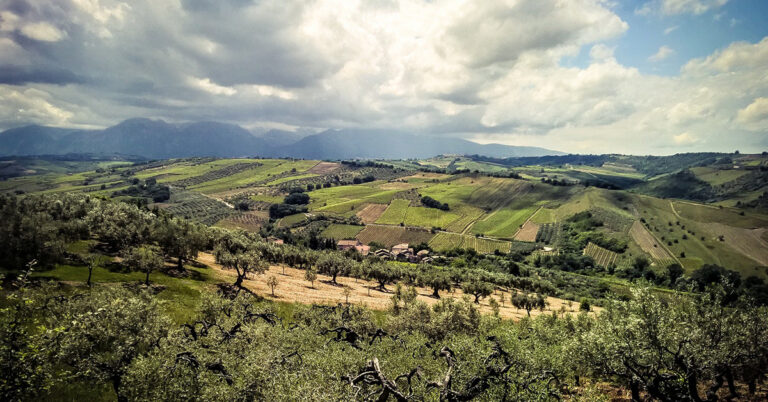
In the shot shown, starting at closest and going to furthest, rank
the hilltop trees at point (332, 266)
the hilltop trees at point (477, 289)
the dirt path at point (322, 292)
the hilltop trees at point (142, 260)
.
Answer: the hilltop trees at point (142, 260) < the dirt path at point (322, 292) < the hilltop trees at point (477, 289) < the hilltop trees at point (332, 266)

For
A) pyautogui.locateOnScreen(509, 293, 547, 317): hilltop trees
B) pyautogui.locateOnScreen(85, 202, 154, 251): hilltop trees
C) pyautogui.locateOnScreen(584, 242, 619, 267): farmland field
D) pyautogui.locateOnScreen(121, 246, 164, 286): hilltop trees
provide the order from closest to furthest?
pyautogui.locateOnScreen(121, 246, 164, 286): hilltop trees → pyautogui.locateOnScreen(85, 202, 154, 251): hilltop trees → pyautogui.locateOnScreen(509, 293, 547, 317): hilltop trees → pyautogui.locateOnScreen(584, 242, 619, 267): farmland field

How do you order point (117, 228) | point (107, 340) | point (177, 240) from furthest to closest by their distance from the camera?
point (117, 228)
point (177, 240)
point (107, 340)

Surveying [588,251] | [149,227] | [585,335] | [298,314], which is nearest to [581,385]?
[585,335]

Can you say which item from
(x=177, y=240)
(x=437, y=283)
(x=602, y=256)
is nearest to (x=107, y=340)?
(x=177, y=240)

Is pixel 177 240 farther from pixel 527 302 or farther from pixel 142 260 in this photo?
pixel 527 302

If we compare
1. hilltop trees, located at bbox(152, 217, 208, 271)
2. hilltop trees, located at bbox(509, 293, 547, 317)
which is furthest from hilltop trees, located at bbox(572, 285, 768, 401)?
hilltop trees, located at bbox(152, 217, 208, 271)

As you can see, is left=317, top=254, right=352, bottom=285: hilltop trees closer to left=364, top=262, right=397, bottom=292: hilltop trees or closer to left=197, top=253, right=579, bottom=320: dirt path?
left=197, top=253, right=579, bottom=320: dirt path

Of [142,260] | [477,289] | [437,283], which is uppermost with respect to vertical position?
[142,260]

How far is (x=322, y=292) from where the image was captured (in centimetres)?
9312

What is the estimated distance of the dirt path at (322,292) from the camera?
81.4 meters

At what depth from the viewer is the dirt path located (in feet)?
267

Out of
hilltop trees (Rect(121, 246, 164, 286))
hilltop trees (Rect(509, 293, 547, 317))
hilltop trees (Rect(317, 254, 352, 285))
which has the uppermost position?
hilltop trees (Rect(121, 246, 164, 286))

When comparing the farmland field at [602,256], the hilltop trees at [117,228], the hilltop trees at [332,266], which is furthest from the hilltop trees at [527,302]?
the farmland field at [602,256]

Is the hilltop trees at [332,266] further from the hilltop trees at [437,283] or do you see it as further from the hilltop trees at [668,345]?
the hilltop trees at [668,345]
